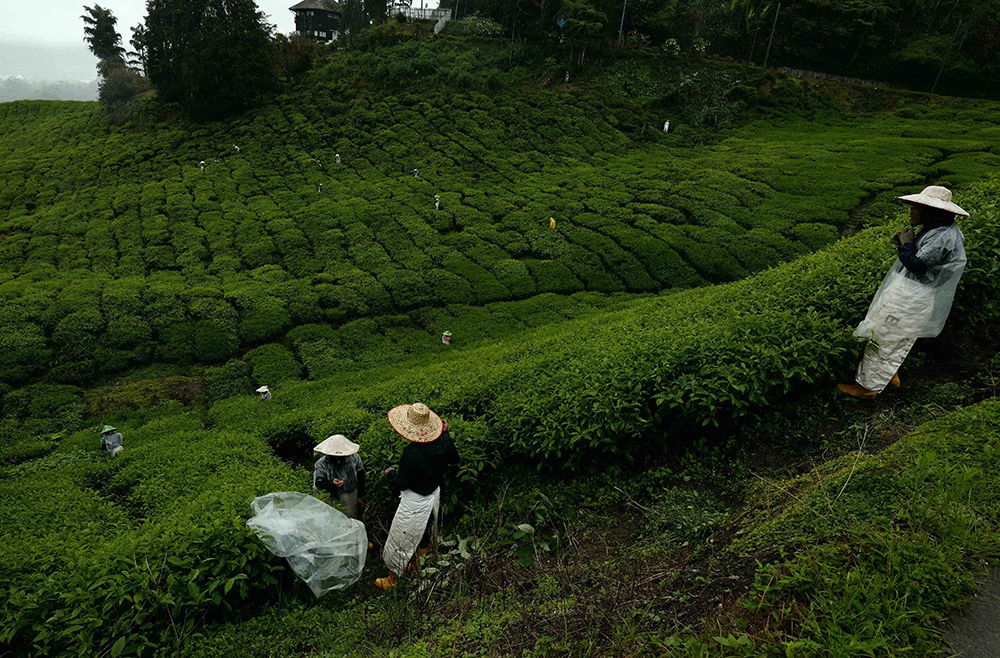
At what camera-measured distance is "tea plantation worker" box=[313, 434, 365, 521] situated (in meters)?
5.89

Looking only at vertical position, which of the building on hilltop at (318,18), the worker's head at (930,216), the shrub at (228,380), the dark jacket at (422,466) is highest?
the building on hilltop at (318,18)

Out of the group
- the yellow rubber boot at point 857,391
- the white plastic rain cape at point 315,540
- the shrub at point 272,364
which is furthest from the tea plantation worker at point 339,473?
the shrub at point 272,364

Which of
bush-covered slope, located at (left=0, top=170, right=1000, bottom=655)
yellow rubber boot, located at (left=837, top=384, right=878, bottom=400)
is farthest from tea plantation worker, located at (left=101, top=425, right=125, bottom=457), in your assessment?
yellow rubber boot, located at (left=837, top=384, right=878, bottom=400)

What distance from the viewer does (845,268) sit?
23.2 ft

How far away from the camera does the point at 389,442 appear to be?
6855 millimetres

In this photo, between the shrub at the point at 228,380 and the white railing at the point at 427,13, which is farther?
the white railing at the point at 427,13

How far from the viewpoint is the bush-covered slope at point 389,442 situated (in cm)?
429

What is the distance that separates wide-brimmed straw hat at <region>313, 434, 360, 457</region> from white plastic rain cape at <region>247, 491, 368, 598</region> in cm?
82

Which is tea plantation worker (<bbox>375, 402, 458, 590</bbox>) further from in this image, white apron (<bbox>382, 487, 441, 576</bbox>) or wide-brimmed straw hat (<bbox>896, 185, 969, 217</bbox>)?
wide-brimmed straw hat (<bbox>896, 185, 969, 217</bbox>)

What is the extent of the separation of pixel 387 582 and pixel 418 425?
5.09 feet

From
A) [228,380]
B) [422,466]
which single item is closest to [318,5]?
[228,380]

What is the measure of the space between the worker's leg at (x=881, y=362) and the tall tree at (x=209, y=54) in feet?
117

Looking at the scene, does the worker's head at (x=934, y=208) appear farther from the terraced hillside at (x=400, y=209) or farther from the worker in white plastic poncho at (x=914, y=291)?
the terraced hillside at (x=400, y=209)

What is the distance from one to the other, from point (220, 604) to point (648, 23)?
4169 cm
